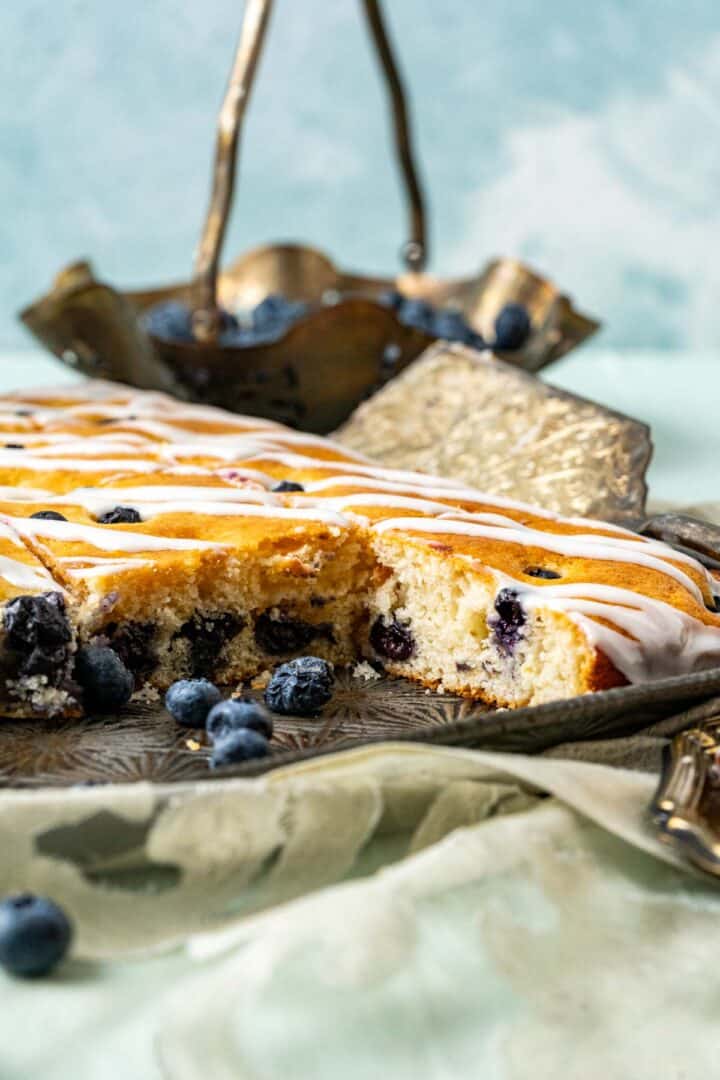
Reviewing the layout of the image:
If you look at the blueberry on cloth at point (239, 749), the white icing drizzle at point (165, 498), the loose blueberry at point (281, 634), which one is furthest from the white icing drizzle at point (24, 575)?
the blueberry on cloth at point (239, 749)

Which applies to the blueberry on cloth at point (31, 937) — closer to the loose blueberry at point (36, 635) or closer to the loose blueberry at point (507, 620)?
the loose blueberry at point (36, 635)

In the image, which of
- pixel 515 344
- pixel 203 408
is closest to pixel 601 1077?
pixel 203 408

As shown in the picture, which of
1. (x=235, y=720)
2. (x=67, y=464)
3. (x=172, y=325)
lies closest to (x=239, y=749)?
(x=235, y=720)

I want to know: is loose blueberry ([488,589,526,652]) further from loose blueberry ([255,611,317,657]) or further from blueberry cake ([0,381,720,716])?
loose blueberry ([255,611,317,657])

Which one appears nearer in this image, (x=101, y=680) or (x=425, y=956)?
(x=425, y=956)

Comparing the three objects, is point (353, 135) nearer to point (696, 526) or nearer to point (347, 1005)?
point (696, 526)

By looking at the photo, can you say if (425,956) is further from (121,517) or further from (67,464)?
(67,464)
